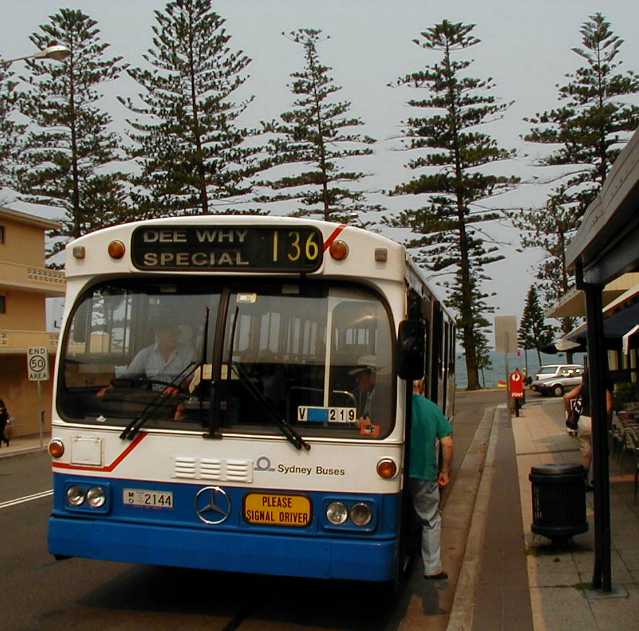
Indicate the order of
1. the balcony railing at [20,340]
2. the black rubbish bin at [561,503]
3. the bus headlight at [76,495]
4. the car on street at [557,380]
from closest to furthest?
1. the bus headlight at [76,495]
2. the black rubbish bin at [561,503]
3. the balcony railing at [20,340]
4. the car on street at [557,380]

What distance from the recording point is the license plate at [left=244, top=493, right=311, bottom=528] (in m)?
5.88

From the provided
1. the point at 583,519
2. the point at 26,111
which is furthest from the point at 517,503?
the point at 26,111

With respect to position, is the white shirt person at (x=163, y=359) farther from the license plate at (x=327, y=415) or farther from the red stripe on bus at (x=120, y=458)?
the license plate at (x=327, y=415)

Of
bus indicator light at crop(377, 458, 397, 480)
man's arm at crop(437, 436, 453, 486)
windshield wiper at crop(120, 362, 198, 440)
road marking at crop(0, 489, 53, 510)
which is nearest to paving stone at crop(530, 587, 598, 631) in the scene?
man's arm at crop(437, 436, 453, 486)

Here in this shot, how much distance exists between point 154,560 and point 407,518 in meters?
1.90

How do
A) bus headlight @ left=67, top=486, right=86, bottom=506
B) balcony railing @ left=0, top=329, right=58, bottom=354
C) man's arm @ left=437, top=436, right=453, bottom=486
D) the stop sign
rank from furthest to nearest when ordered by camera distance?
balcony railing @ left=0, top=329, right=58, bottom=354
the stop sign
man's arm @ left=437, top=436, right=453, bottom=486
bus headlight @ left=67, top=486, right=86, bottom=506

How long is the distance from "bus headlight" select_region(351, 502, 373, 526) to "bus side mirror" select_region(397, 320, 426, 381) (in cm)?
88

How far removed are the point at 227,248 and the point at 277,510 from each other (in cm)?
183

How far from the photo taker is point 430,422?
6.59m

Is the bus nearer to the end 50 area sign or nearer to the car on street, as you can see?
the end 50 area sign

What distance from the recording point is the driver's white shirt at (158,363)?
6176 millimetres

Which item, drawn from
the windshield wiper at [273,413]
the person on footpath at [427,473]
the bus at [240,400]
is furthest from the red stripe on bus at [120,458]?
the person on footpath at [427,473]

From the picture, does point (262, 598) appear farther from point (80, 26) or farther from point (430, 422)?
point (80, 26)

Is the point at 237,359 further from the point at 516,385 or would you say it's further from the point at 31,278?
the point at 31,278
